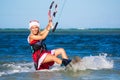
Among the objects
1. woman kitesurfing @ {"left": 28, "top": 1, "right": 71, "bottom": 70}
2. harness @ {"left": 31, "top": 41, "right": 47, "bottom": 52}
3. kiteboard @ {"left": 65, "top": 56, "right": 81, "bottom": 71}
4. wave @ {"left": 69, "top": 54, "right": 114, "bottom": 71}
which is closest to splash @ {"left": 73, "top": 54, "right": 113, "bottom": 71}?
wave @ {"left": 69, "top": 54, "right": 114, "bottom": 71}

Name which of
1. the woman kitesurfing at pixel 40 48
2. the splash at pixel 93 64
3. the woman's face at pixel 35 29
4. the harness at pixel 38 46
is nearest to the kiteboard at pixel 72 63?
the woman kitesurfing at pixel 40 48

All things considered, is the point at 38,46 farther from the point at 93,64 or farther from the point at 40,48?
the point at 93,64

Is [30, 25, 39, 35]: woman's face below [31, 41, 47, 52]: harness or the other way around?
the other way around

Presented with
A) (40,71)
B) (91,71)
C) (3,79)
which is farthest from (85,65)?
(3,79)

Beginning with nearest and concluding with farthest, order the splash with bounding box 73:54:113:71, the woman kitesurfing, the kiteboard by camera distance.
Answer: the woman kitesurfing < the kiteboard < the splash with bounding box 73:54:113:71

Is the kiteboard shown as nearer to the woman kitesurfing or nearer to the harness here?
the woman kitesurfing

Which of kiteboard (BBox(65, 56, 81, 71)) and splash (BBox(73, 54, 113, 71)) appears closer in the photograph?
kiteboard (BBox(65, 56, 81, 71))

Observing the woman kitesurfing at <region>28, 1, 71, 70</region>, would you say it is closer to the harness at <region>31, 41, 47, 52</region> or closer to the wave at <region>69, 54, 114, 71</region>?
the harness at <region>31, 41, 47, 52</region>

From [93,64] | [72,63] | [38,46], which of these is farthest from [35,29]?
[93,64]

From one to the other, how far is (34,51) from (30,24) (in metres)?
0.84

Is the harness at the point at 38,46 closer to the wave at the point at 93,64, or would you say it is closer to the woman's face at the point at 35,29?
the woman's face at the point at 35,29

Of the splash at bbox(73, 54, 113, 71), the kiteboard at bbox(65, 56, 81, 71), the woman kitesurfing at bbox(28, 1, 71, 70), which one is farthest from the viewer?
the splash at bbox(73, 54, 113, 71)

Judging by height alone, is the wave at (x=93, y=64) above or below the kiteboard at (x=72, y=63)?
below

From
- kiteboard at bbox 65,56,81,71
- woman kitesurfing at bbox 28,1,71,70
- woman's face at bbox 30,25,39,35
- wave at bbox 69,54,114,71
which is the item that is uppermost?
woman's face at bbox 30,25,39,35
